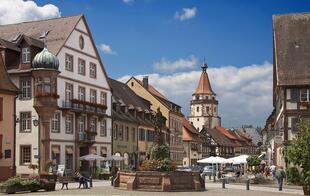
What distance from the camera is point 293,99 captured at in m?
48.1

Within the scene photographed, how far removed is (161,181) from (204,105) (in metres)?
125

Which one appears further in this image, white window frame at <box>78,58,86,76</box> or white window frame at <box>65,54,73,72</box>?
white window frame at <box>78,58,86,76</box>

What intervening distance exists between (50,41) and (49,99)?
971cm

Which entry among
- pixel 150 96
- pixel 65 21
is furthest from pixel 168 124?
pixel 65 21

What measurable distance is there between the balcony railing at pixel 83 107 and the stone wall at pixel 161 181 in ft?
59.3

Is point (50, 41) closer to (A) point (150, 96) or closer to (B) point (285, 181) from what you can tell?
(B) point (285, 181)

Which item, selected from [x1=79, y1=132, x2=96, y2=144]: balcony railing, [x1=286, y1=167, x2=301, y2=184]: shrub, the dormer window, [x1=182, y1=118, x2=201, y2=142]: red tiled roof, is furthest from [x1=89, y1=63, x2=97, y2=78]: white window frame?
[x1=182, y1=118, x2=201, y2=142]: red tiled roof

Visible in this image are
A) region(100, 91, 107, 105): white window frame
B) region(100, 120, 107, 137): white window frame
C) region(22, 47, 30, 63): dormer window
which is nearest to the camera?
region(22, 47, 30, 63): dormer window

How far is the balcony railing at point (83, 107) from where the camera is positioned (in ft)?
161

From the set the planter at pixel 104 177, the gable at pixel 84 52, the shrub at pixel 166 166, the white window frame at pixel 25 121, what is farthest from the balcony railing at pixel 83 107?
the shrub at pixel 166 166

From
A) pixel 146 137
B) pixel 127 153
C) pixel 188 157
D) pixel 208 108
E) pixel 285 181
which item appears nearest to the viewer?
pixel 285 181

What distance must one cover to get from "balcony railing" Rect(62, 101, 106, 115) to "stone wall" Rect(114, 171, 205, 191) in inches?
711

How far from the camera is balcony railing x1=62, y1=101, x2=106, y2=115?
161ft

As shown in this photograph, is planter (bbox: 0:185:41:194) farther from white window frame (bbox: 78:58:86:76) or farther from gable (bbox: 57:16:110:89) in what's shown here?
white window frame (bbox: 78:58:86:76)
